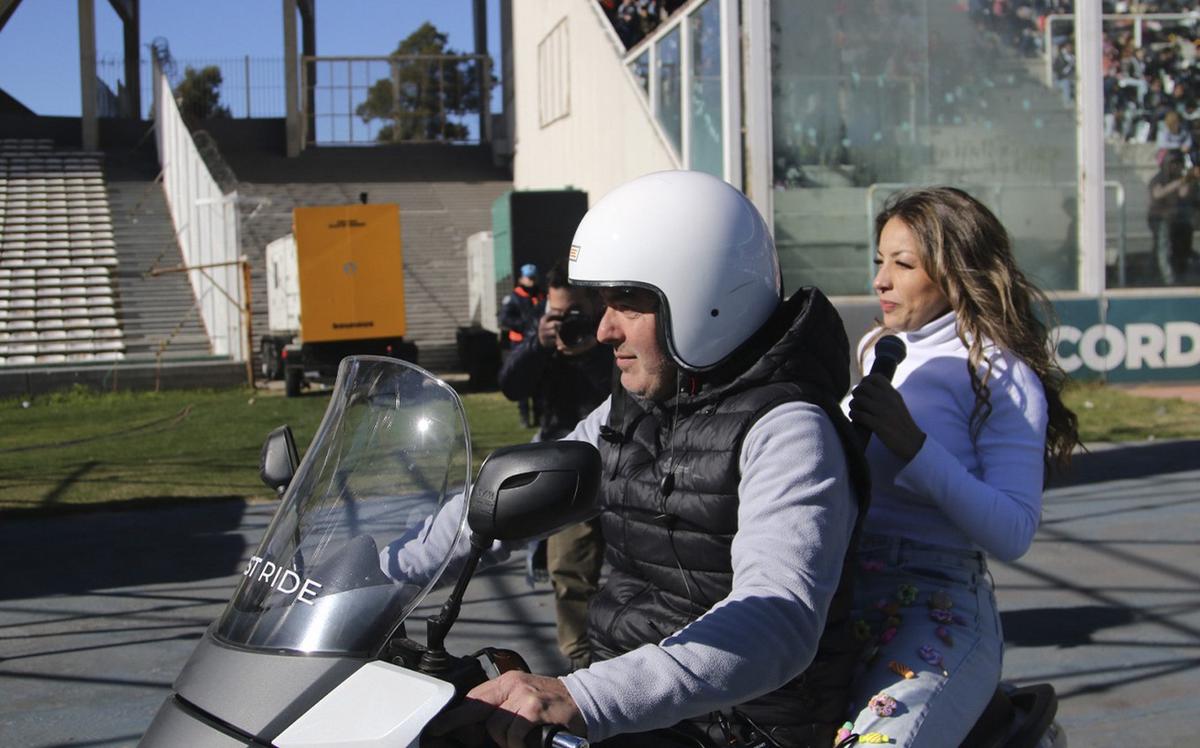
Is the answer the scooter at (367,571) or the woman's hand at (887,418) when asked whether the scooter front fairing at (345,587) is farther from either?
the woman's hand at (887,418)

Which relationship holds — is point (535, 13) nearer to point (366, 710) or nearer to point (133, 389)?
point (133, 389)

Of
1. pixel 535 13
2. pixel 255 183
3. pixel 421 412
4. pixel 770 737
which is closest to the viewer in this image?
pixel 421 412

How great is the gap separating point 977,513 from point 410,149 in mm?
33602

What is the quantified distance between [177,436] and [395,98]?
23159mm

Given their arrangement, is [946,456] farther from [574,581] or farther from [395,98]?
[395,98]

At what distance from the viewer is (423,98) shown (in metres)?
35.7

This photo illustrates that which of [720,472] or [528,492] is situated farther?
[720,472]

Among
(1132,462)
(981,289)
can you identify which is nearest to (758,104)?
(1132,462)

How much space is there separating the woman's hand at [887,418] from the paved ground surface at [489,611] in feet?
6.93

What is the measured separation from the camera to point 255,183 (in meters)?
32.5

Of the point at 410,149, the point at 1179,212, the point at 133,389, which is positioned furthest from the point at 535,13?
the point at 1179,212

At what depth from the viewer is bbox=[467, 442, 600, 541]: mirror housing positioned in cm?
172

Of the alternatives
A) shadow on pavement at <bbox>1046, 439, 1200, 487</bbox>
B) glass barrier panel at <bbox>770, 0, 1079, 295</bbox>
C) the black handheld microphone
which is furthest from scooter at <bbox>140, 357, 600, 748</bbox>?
glass barrier panel at <bbox>770, 0, 1079, 295</bbox>

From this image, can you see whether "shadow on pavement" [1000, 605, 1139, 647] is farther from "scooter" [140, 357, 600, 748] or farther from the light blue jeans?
"scooter" [140, 357, 600, 748]
